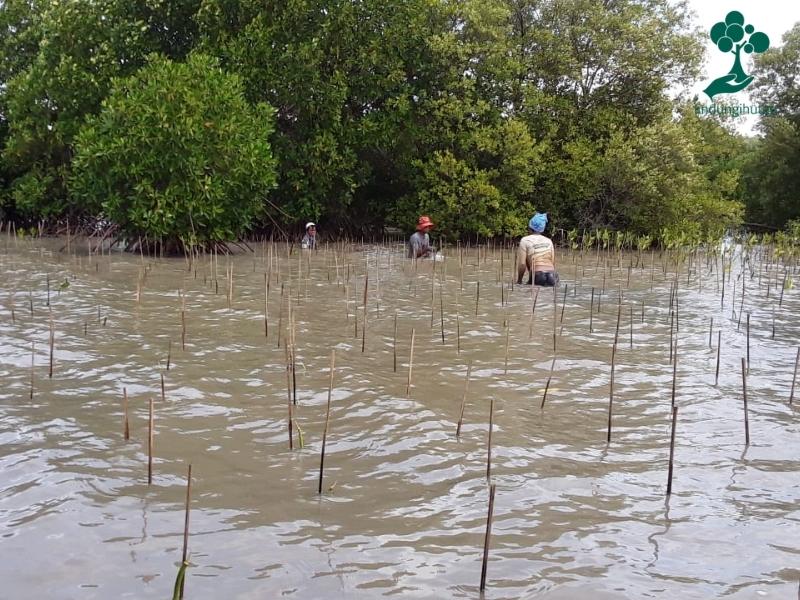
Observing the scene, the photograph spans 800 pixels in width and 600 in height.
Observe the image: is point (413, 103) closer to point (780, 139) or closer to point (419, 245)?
point (419, 245)

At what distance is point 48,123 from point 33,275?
789 centimetres

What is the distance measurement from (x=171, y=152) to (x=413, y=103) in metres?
8.24

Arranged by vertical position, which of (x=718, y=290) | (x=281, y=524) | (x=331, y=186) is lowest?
(x=281, y=524)

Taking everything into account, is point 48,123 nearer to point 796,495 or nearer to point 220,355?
point 220,355

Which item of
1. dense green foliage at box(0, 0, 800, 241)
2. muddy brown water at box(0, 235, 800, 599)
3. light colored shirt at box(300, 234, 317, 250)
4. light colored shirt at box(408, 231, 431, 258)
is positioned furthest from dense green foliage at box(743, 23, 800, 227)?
muddy brown water at box(0, 235, 800, 599)

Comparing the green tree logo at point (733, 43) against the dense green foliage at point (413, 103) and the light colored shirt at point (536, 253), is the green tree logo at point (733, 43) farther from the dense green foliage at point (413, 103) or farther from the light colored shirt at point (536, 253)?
the light colored shirt at point (536, 253)

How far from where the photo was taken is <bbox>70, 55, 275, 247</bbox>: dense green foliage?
13.9m

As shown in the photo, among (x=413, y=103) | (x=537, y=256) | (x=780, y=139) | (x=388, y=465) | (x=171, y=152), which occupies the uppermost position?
(x=780, y=139)

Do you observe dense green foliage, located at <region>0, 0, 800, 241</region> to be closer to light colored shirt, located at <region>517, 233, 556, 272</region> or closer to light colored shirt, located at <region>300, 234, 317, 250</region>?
light colored shirt, located at <region>300, 234, 317, 250</region>

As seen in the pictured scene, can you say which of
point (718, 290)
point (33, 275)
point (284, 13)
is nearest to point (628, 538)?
point (718, 290)

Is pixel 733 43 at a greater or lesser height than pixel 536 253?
greater

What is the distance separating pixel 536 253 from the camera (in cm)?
1152

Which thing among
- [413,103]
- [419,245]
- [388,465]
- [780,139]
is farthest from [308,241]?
[780,139]

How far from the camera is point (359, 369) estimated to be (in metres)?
6.19
